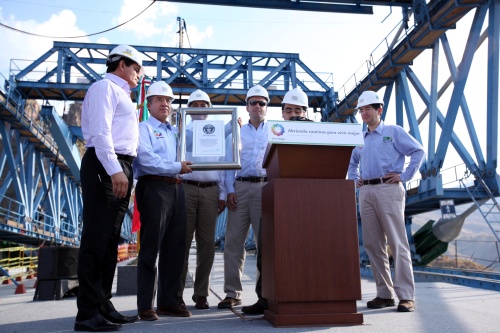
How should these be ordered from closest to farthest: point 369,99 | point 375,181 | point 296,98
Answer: point 296,98, point 375,181, point 369,99

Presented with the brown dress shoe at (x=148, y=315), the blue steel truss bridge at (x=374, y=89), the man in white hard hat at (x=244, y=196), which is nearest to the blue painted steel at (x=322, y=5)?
the blue steel truss bridge at (x=374, y=89)

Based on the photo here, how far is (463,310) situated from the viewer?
365 centimetres

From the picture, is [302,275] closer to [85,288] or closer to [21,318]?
[85,288]

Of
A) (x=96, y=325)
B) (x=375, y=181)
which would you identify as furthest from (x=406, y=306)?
(x=96, y=325)

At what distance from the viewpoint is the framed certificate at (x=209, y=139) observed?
3943 millimetres

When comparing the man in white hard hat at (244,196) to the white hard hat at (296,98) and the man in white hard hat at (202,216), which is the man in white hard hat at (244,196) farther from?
the white hard hat at (296,98)

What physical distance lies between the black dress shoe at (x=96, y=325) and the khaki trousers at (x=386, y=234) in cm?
248

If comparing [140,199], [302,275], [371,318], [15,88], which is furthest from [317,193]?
[15,88]

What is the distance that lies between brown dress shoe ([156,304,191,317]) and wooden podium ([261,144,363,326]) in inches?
30.2

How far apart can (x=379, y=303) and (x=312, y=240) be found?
1.52m

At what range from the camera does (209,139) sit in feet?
13.3

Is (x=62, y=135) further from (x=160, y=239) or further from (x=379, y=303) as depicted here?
(x=379, y=303)

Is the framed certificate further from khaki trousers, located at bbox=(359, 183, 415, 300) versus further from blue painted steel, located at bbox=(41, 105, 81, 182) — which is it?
blue painted steel, located at bbox=(41, 105, 81, 182)

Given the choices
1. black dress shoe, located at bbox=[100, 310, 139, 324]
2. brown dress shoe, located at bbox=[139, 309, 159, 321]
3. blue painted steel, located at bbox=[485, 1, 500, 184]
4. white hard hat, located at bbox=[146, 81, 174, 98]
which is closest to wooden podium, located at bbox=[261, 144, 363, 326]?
brown dress shoe, located at bbox=[139, 309, 159, 321]
